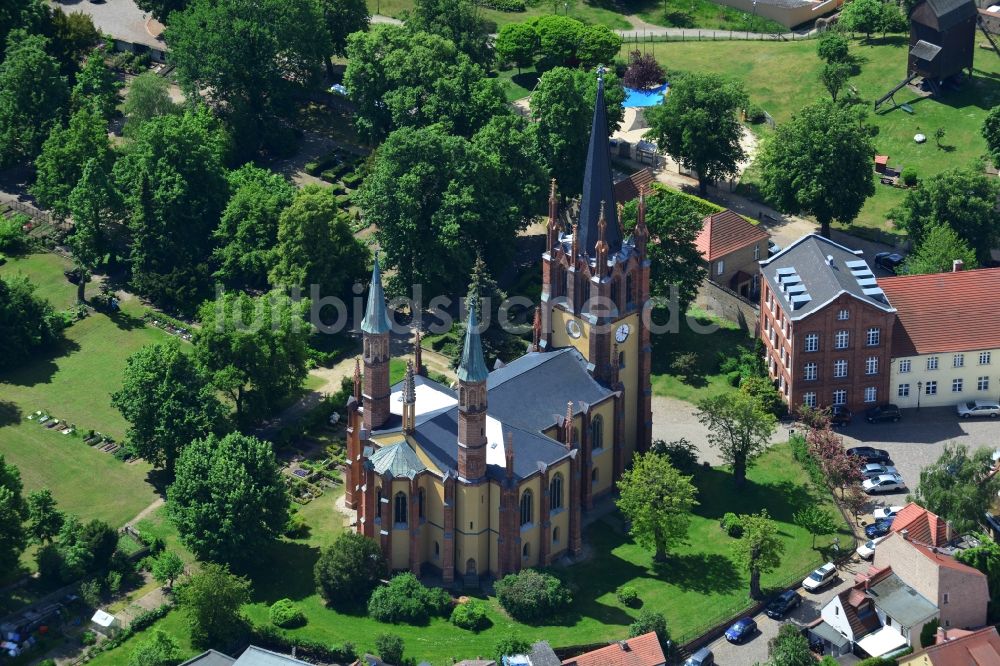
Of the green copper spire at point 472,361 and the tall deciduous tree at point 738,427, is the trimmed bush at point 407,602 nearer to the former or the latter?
the green copper spire at point 472,361

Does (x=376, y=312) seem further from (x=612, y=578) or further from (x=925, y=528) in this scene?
(x=925, y=528)

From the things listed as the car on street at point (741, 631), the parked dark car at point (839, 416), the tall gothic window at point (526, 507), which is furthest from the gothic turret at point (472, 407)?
the parked dark car at point (839, 416)

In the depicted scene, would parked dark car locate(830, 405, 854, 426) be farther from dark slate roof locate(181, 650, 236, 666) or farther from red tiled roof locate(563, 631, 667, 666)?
dark slate roof locate(181, 650, 236, 666)

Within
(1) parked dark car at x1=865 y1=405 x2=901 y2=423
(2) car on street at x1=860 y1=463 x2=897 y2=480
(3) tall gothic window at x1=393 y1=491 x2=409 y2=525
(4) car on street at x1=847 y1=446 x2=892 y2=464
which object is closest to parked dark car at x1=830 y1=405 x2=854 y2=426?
(1) parked dark car at x1=865 y1=405 x2=901 y2=423

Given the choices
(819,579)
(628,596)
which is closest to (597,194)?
(628,596)

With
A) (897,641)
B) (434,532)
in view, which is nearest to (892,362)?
(897,641)

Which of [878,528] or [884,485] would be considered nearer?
[878,528]
